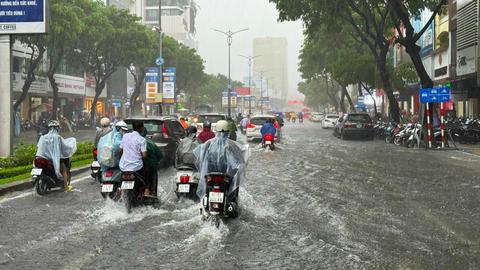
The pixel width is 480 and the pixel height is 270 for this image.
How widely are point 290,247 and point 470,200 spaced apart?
5283mm

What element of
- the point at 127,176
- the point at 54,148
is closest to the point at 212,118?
the point at 54,148

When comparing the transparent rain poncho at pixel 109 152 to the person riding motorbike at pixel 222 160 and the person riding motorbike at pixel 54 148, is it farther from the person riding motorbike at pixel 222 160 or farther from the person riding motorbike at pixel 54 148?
the person riding motorbike at pixel 54 148

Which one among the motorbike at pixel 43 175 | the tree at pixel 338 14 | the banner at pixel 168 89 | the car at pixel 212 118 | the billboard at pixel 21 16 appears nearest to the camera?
the motorbike at pixel 43 175

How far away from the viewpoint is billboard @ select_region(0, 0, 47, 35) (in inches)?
709

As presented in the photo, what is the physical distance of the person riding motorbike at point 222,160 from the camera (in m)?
8.66

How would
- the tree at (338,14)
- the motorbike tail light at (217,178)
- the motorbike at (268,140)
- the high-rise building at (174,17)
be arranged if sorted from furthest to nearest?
the high-rise building at (174,17), the tree at (338,14), the motorbike at (268,140), the motorbike tail light at (217,178)

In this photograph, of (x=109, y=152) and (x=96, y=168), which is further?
(x=96, y=168)

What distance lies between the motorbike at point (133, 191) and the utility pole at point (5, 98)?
1006 centimetres

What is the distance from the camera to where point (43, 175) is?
39.6 feet

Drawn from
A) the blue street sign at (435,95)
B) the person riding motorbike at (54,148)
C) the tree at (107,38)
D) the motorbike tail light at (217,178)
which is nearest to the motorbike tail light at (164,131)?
the person riding motorbike at (54,148)

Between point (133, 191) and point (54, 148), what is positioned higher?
point (54, 148)

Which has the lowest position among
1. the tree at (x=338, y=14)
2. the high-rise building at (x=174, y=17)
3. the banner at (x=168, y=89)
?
the banner at (x=168, y=89)

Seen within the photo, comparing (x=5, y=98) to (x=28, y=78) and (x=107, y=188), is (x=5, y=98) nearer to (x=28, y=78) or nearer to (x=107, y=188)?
(x=107, y=188)

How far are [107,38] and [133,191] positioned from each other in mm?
41461
